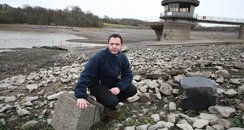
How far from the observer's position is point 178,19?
122 feet

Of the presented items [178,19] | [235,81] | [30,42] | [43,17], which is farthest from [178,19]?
[43,17]

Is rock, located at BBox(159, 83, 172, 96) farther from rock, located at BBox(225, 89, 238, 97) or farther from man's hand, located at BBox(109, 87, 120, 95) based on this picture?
man's hand, located at BBox(109, 87, 120, 95)

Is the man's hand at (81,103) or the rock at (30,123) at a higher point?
the man's hand at (81,103)

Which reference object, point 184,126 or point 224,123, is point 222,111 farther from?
point 184,126

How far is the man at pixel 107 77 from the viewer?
3.63m

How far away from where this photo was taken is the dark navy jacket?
363 cm

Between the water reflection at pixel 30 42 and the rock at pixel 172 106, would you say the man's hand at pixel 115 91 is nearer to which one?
the rock at pixel 172 106

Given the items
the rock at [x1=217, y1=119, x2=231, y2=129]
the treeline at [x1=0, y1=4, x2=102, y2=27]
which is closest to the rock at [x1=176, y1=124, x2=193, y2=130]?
the rock at [x1=217, y1=119, x2=231, y2=129]

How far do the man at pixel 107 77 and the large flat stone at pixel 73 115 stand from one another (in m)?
0.13

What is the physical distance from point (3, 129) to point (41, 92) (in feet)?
6.69

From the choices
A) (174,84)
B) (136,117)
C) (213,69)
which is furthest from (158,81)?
(213,69)

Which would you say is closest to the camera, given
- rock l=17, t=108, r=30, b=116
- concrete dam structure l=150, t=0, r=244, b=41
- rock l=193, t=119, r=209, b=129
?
rock l=193, t=119, r=209, b=129

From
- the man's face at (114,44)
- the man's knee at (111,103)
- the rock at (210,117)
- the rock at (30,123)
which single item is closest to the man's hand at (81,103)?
the man's knee at (111,103)

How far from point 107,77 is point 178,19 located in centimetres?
3558
